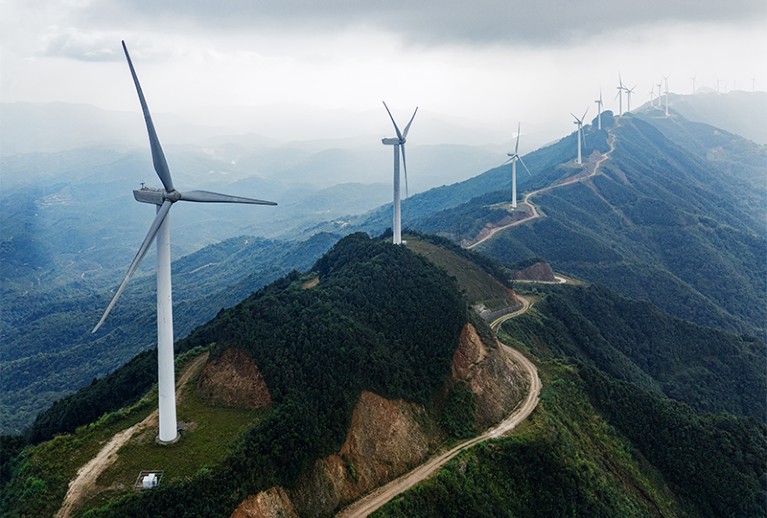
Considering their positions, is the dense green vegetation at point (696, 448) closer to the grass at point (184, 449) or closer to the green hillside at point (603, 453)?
the green hillside at point (603, 453)

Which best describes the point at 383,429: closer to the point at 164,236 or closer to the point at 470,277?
the point at 164,236

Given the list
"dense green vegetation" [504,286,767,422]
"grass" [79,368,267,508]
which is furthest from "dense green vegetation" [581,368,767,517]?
"grass" [79,368,267,508]

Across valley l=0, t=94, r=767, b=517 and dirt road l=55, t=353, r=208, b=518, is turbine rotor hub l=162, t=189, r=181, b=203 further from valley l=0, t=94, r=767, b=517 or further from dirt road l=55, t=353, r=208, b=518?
dirt road l=55, t=353, r=208, b=518

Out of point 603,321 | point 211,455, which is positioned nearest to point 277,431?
point 211,455

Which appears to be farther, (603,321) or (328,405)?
(603,321)

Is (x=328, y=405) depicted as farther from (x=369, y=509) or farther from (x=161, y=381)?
(x=161, y=381)

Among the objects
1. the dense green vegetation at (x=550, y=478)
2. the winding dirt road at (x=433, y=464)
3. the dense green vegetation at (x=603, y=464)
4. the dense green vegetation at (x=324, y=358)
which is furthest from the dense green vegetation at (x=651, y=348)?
the dense green vegetation at (x=324, y=358)

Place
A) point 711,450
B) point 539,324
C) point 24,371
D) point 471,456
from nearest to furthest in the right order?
point 471,456 < point 711,450 < point 539,324 < point 24,371

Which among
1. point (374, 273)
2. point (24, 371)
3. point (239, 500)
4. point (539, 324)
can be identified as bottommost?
point (24, 371)
